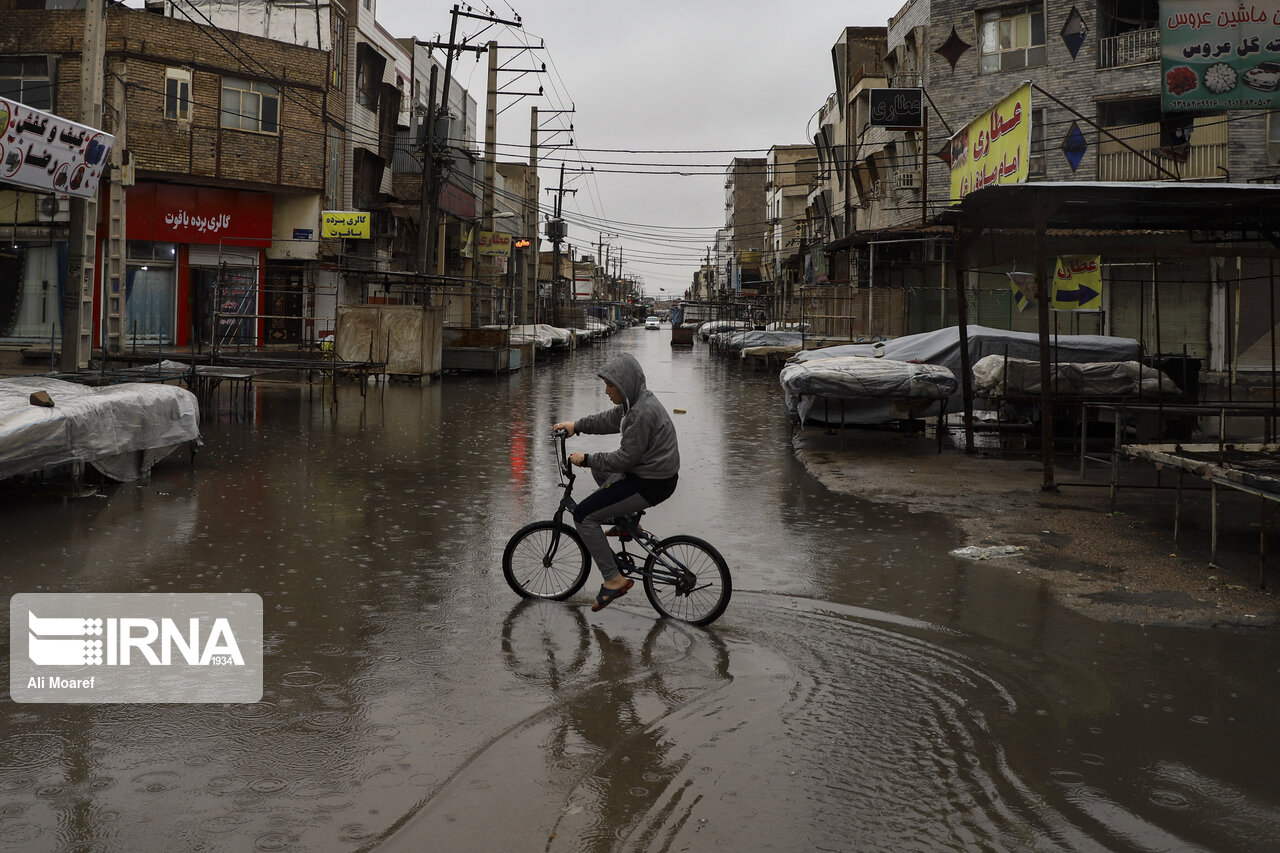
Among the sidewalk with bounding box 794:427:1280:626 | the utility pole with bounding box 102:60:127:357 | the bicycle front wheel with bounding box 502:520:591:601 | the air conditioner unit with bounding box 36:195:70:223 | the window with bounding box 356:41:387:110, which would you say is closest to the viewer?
the bicycle front wheel with bounding box 502:520:591:601

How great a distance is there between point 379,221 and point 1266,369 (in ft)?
103

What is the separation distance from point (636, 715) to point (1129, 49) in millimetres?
33571

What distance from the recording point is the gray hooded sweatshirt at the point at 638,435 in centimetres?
699

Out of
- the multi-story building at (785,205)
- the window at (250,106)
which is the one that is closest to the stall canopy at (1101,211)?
the window at (250,106)

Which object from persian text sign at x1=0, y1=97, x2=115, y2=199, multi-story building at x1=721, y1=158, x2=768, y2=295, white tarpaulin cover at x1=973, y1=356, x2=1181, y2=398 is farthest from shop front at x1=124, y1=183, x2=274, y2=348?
multi-story building at x1=721, y1=158, x2=768, y2=295

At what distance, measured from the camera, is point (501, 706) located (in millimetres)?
5500

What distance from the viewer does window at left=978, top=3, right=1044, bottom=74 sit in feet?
115

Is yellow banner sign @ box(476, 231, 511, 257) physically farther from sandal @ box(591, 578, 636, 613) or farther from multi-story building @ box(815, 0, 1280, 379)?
sandal @ box(591, 578, 636, 613)

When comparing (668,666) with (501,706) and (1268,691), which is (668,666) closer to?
(501,706)

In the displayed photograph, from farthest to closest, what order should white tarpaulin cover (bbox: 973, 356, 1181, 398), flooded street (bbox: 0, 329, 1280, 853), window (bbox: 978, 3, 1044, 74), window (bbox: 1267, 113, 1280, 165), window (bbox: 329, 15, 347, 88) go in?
window (bbox: 329, 15, 347, 88) → window (bbox: 978, 3, 1044, 74) → window (bbox: 1267, 113, 1280, 165) → white tarpaulin cover (bbox: 973, 356, 1181, 398) → flooded street (bbox: 0, 329, 1280, 853)

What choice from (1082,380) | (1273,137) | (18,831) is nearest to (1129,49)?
(1273,137)

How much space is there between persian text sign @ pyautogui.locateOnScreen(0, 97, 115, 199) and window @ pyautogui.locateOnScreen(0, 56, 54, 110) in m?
20.6

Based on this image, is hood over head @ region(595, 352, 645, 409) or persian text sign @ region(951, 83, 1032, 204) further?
persian text sign @ region(951, 83, 1032, 204)

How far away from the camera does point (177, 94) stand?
3288 centimetres
